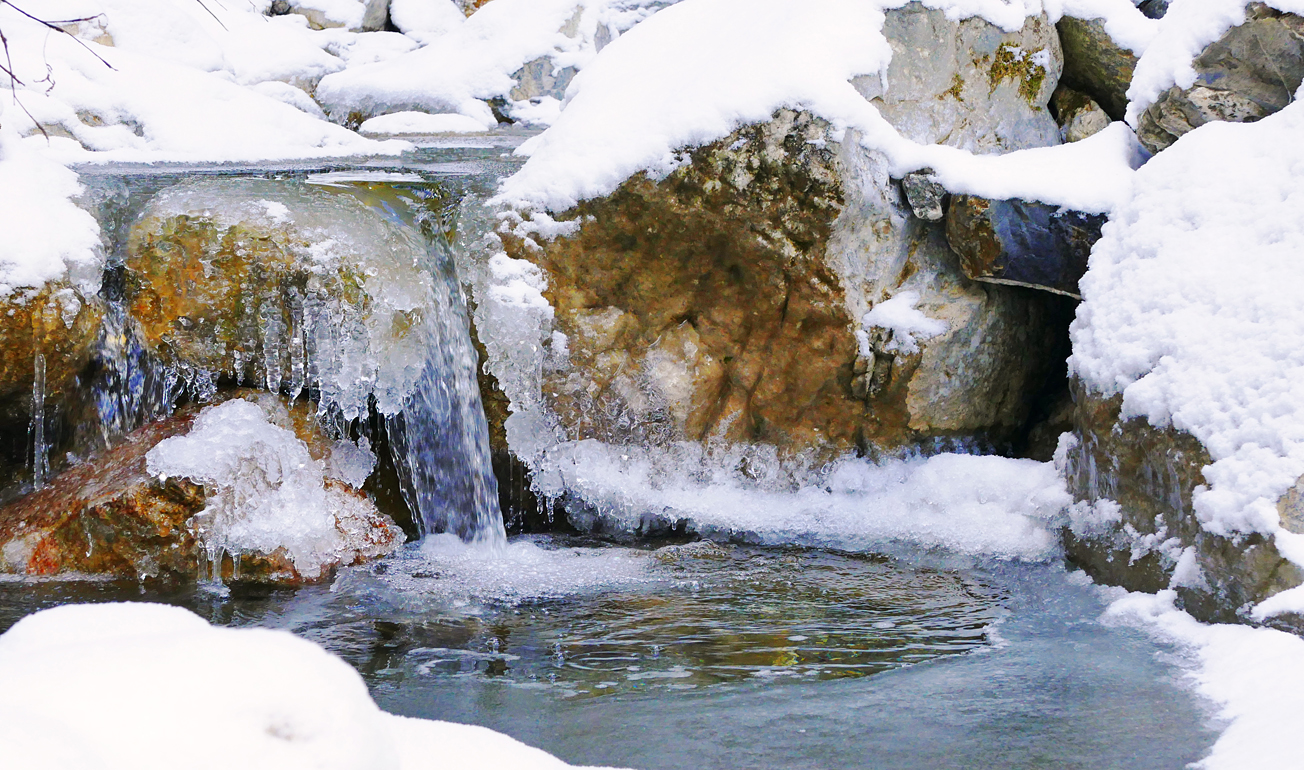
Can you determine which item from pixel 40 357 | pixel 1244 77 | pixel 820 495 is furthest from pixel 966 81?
pixel 40 357

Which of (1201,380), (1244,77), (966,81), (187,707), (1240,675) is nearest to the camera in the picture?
(187,707)

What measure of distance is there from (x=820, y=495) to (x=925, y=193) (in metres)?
1.53

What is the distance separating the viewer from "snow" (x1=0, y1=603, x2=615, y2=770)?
1.11m

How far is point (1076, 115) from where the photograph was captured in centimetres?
549

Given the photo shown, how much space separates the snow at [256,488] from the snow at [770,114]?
1.59 metres

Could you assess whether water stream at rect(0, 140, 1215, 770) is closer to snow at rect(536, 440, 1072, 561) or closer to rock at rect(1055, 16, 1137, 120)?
snow at rect(536, 440, 1072, 561)

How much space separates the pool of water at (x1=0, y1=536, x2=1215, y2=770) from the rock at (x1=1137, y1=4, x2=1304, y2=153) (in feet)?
6.86

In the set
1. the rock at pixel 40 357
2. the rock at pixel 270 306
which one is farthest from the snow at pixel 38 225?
the rock at pixel 270 306

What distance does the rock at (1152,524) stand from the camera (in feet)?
9.91

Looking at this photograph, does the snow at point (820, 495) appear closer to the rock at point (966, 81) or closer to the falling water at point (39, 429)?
the rock at point (966, 81)

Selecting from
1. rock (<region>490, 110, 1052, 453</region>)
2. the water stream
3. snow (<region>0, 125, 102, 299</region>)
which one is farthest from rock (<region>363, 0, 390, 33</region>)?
rock (<region>490, 110, 1052, 453</region>)

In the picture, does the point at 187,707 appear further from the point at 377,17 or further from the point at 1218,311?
the point at 377,17

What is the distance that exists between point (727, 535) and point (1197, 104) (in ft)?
9.17

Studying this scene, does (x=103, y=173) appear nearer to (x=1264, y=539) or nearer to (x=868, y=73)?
(x=868, y=73)
